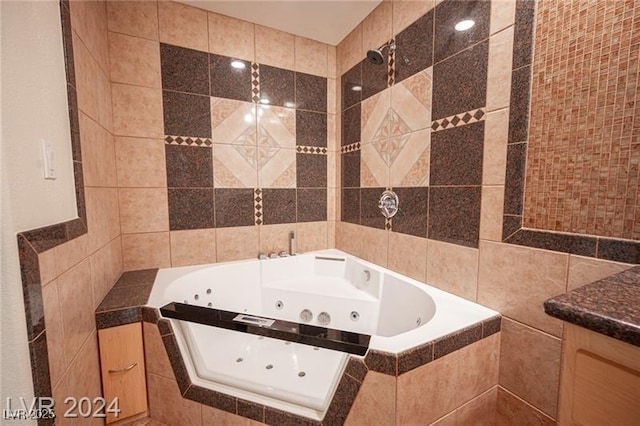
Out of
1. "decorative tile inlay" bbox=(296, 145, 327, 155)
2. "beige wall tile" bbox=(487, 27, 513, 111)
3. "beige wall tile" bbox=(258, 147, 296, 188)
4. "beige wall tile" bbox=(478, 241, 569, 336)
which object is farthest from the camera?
"decorative tile inlay" bbox=(296, 145, 327, 155)

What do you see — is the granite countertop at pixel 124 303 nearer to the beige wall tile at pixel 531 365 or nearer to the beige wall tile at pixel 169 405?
the beige wall tile at pixel 169 405

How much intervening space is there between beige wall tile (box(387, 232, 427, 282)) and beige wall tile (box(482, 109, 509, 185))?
0.52 metres

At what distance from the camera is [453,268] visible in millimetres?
1374

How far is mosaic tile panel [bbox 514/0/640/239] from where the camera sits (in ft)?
2.61

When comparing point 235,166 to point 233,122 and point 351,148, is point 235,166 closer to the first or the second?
point 233,122

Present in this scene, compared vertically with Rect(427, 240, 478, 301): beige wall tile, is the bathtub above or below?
below

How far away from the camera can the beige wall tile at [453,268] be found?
1.29 meters

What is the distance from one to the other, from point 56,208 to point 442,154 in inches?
67.7

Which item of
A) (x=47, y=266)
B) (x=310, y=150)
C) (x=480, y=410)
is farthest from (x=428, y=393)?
(x=310, y=150)

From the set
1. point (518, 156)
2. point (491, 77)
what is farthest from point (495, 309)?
point (491, 77)

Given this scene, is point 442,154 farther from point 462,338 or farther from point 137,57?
point 137,57

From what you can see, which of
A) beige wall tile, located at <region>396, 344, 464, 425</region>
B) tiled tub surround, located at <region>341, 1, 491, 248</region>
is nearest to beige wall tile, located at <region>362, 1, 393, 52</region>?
tiled tub surround, located at <region>341, 1, 491, 248</region>

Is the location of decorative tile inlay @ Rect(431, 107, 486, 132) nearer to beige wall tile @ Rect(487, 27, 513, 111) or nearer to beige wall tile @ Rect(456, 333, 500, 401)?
beige wall tile @ Rect(487, 27, 513, 111)

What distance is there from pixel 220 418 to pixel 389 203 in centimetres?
149
